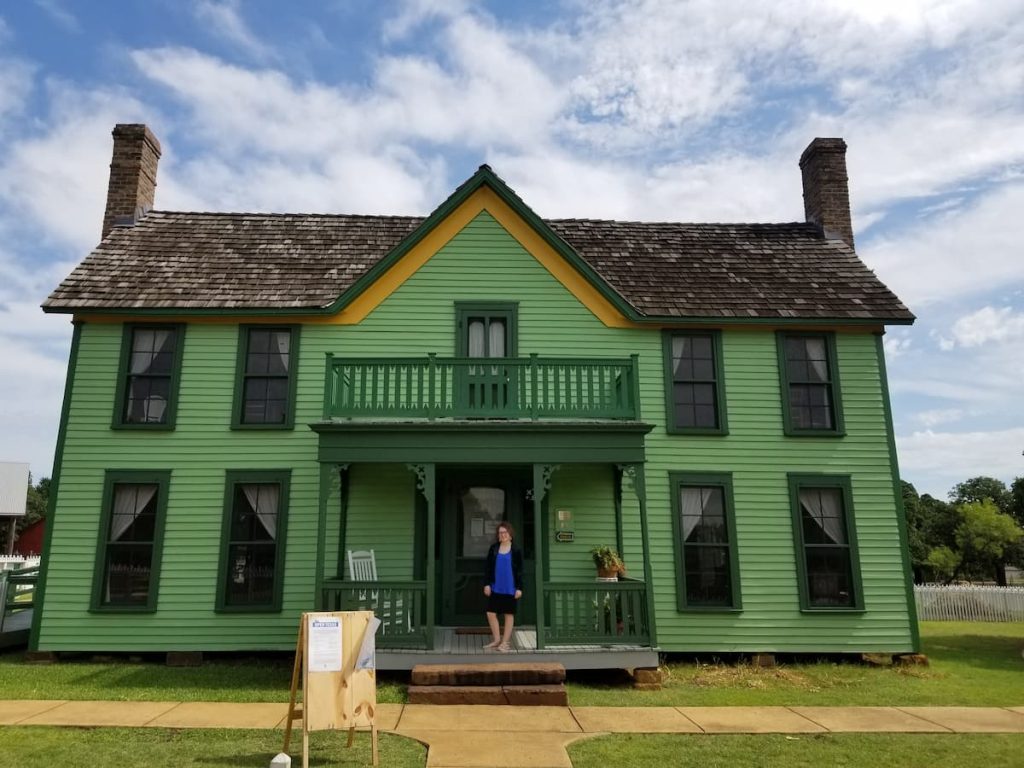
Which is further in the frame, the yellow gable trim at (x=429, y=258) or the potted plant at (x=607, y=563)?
the yellow gable trim at (x=429, y=258)

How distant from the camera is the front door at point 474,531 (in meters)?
11.0

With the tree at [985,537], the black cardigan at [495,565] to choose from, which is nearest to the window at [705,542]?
the black cardigan at [495,565]

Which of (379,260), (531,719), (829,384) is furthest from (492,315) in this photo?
(531,719)

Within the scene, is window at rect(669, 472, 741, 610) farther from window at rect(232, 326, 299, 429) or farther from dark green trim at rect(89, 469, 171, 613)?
dark green trim at rect(89, 469, 171, 613)

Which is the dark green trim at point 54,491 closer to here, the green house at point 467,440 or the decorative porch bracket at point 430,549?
the green house at point 467,440

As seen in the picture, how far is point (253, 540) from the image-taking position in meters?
11.1

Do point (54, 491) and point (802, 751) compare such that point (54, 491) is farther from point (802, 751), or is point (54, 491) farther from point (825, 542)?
point (825, 542)

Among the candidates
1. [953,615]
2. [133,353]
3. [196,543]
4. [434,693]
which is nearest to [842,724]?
[434,693]

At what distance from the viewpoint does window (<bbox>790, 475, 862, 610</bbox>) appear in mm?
11281

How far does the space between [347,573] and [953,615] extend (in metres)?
20.0

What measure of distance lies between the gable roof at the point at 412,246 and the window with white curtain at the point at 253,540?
9.71 ft

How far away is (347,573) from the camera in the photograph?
425 inches

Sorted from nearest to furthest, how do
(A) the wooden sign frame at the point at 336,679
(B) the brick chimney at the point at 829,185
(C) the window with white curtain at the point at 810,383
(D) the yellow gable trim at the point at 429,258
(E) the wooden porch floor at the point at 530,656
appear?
(A) the wooden sign frame at the point at 336,679 < (E) the wooden porch floor at the point at 530,656 < (D) the yellow gable trim at the point at 429,258 < (C) the window with white curtain at the point at 810,383 < (B) the brick chimney at the point at 829,185

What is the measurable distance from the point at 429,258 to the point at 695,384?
5286mm
